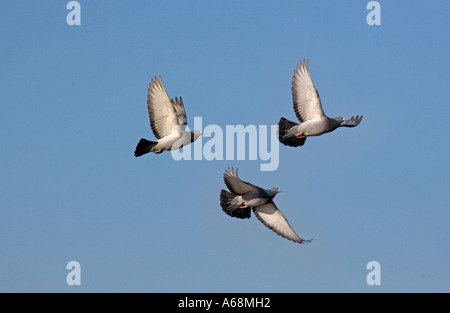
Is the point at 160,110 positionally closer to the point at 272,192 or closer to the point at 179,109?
the point at 179,109

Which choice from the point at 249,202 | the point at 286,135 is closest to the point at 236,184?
the point at 249,202

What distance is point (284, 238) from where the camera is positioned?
88.0ft

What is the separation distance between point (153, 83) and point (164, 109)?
78 centimetres

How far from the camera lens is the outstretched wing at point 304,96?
87.0ft

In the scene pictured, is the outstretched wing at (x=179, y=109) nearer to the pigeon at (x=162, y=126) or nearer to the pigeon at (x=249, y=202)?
the pigeon at (x=162, y=126)

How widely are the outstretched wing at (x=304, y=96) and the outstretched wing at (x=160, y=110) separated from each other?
352 cm

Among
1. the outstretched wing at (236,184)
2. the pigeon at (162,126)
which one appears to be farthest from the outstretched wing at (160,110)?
the outstretched wing at (236,184)

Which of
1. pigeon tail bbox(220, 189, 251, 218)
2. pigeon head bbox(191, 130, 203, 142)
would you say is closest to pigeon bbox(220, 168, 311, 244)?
pigeon tail bbox(220, 189, 251, 218)

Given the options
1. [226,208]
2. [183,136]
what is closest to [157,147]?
[183,136]

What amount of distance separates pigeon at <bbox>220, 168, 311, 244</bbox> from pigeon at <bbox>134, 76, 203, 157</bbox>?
166 cm

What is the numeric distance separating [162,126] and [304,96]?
13.5ft

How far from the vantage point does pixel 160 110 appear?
26.2 meters

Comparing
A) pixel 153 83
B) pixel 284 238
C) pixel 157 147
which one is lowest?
pixel 284 238
